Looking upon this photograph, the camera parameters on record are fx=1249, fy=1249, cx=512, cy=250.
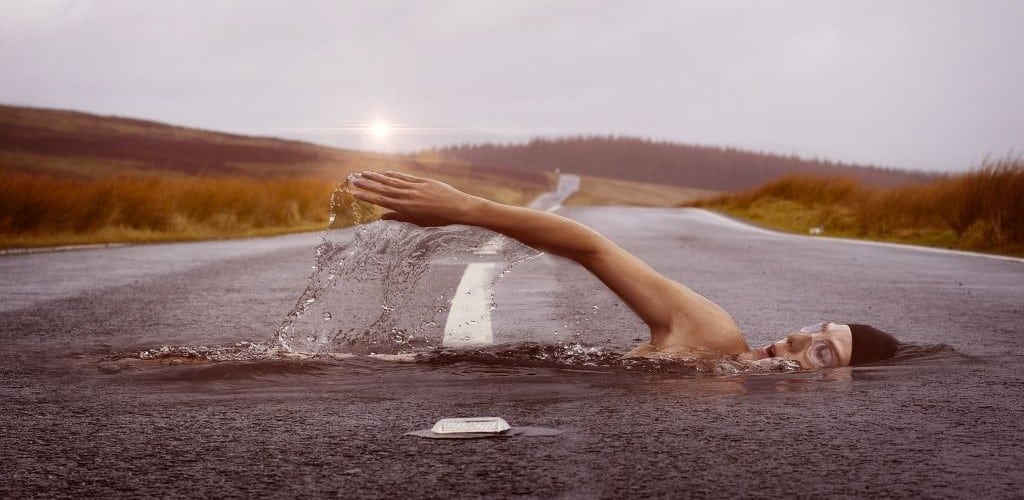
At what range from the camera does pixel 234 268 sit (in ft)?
45.1

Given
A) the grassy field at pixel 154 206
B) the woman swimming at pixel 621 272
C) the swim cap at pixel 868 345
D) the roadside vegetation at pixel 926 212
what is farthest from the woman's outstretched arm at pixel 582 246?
the roadside vegetation at pixel 926 212

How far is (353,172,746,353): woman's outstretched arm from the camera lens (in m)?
5.90

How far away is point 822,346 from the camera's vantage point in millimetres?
6148

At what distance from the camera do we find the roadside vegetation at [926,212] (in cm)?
2022

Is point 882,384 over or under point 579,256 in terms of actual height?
under

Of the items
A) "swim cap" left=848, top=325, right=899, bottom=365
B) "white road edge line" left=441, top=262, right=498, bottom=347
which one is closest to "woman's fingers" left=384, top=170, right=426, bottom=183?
"white road edge line" left=441, top=262, right=498, bottom=347

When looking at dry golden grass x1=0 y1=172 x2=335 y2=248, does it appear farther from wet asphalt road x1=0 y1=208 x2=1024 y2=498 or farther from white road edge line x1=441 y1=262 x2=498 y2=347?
wet asphalt road x1=0 y1=208 x2=1024 y2=498

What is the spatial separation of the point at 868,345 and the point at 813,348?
0.38 m

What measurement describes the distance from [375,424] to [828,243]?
17.2m

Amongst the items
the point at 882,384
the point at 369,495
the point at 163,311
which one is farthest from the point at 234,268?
the point at 369,495

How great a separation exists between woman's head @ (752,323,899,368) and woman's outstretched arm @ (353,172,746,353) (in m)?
0.25

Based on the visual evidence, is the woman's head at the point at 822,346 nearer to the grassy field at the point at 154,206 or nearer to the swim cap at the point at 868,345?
the swim cap at the point at 868,345

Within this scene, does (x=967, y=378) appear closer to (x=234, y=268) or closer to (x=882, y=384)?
(x=882, y=384)

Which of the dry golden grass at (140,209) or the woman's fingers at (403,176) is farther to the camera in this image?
the dry golden grass at (140,209)
